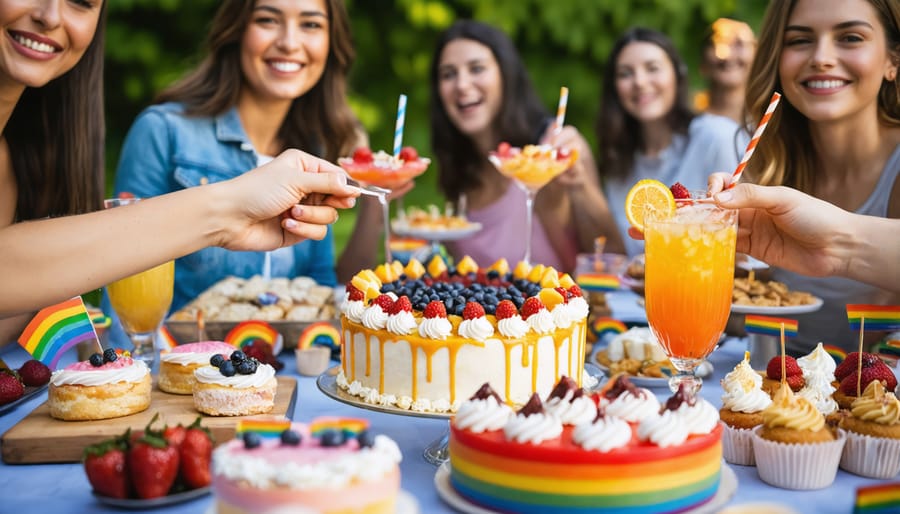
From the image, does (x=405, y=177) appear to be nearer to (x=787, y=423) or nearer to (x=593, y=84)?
(x=787, y=423)

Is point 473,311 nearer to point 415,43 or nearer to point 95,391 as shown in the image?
point 95,391

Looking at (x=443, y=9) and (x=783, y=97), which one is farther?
(x=443, y=9)

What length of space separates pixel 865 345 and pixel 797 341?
0.22m

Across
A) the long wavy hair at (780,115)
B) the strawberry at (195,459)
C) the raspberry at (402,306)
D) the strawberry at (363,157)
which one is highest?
the long wavy hair at (780,115)

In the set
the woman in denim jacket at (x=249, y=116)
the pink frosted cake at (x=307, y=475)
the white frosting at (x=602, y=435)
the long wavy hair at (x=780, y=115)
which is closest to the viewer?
the pink frosted cake at (x=307, y=475)

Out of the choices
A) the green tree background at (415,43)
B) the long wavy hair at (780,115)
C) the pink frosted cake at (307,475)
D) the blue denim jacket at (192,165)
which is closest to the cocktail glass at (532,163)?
the long wavy hair at (780,115)

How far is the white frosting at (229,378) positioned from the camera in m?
2.11

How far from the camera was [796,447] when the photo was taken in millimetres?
1717

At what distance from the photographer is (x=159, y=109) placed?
13.5 feet

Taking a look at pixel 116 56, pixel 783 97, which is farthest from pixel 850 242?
pixel 116 56

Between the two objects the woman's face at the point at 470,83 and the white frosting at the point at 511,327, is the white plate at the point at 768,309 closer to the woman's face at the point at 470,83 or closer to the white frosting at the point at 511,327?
the white frosting at the point at 511,327

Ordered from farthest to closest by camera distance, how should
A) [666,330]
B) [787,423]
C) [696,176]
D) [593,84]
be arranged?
[593,84] < [696,176] < [666,330] < [787,423]

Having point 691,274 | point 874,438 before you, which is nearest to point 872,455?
point 874,438

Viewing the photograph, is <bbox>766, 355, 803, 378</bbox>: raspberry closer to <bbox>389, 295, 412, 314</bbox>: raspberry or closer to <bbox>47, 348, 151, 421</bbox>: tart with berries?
<bbox>389, 295, 412, 314</bbox>: raspberry
